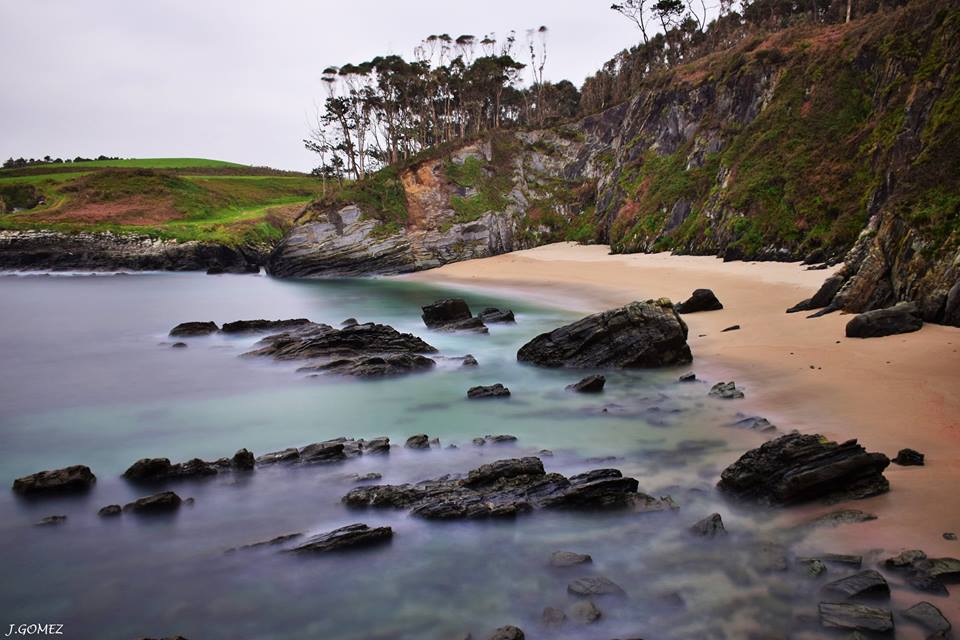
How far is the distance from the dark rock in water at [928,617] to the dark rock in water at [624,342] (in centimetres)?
962

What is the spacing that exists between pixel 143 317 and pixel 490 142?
4093cm

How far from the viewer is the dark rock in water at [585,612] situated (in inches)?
214

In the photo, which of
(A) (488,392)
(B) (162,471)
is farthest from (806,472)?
(B) (162,471)

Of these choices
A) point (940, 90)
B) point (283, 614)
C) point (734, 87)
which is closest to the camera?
point (283, 614)

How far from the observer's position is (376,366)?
15.3 metres

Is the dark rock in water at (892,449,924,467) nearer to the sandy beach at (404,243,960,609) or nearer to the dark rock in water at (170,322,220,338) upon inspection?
the sandy beach at (404,243,960,609)

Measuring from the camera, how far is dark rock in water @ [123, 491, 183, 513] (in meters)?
8.00

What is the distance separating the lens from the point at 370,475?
A: 352 inches

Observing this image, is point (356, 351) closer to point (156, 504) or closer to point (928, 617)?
point (156, 504)

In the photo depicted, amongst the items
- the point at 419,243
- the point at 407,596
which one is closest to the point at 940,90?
the point at 407,596

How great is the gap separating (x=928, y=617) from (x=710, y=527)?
2142 millimetres

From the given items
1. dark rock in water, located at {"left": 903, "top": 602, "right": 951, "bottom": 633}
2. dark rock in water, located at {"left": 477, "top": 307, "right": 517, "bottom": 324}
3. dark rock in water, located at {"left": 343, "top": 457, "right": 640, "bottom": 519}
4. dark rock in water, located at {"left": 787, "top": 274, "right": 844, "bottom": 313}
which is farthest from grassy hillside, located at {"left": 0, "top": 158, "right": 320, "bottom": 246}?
dark rock in water, located at {"left": 903, "top": 602, "right": 951, "bottom": 633}

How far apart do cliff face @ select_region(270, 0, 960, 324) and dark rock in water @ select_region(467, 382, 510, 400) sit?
9.17 metres

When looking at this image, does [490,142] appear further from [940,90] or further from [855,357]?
[855,357]
